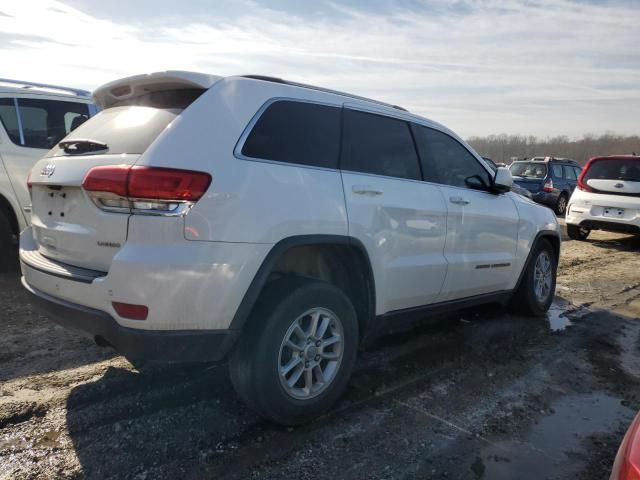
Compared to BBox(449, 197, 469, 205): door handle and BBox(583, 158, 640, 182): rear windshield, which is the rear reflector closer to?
BBox(449, 197, 469, 205): door handle

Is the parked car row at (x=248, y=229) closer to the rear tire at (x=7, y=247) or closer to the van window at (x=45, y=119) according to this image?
the rear tire at (x=7, y=247)

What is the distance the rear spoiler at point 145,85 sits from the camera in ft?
9.14

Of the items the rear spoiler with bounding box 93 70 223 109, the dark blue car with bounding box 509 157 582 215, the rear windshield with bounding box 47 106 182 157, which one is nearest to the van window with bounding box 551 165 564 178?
the dark blue car with bounding box 509 157 582 215

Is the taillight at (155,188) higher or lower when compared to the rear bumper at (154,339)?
higher

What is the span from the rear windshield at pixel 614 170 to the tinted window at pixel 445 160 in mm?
7137

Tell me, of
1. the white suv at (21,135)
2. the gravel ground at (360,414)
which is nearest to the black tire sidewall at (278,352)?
the gravel ground at (360,414)

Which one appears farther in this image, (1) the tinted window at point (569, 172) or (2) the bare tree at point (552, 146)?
(2) the bare tree at point (552, 146)

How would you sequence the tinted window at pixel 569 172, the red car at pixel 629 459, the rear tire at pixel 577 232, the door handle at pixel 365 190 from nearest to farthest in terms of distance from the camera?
the red car at pixel 629 459, the door handle at pixel 365 190, the rear tire at pixel 577 232, the tinted window at pixel 569 172

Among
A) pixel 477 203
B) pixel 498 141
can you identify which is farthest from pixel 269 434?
pixel 498 141

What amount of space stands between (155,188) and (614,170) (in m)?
10.4

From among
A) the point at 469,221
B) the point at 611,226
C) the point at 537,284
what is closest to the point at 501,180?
the point at 469,221

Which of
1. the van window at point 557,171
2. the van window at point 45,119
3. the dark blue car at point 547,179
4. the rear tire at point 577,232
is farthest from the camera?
the van window at point 557,171

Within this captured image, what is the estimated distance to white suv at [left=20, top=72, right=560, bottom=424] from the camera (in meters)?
2.46

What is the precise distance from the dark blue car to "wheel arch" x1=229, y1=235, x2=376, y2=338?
12927mm
